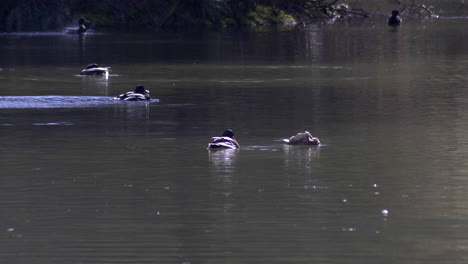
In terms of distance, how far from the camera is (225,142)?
20078mm

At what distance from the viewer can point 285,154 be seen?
19.8m

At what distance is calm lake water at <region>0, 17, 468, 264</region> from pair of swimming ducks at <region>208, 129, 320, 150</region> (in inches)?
6.5

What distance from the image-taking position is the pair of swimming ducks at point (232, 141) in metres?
20.1

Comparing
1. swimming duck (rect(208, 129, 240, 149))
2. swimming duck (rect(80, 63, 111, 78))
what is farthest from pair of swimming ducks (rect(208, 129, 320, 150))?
swimming duck (rect(80, 63, 111, 78))

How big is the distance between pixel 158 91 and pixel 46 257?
1914cm

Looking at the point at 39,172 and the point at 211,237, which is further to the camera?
the point at 39,172

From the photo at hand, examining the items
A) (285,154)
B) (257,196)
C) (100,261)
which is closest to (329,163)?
(285,154)

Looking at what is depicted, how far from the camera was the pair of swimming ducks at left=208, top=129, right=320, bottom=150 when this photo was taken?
20078 millimetres

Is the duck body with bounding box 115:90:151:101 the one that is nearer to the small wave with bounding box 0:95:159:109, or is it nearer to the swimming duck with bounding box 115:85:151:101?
the swimming duck with bounding box 115:85:151:101

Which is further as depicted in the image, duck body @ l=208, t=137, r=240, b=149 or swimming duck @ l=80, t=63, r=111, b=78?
swimming duck @ l=80, t=63, r=111, b=78

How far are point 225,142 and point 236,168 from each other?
1723mm

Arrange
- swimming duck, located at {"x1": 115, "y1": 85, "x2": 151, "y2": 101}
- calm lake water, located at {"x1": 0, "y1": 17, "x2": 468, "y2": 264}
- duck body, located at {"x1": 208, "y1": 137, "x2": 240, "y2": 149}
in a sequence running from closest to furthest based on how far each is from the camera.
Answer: calm lake water, located at {"x1": 0, "y1": 17, "x2": 468, "y2": 264} → duck body, located at {"x1": 208, "y1": 137, "x2": 240, "y2": 149} → swimming duck, located at {"x1": 115, "y1": 85, "x2": 151, "y2": 101}

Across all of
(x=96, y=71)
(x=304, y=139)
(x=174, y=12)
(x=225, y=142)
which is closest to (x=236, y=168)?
(x=225, y=142)

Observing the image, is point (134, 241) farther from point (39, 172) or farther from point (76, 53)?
point (76, 53)
